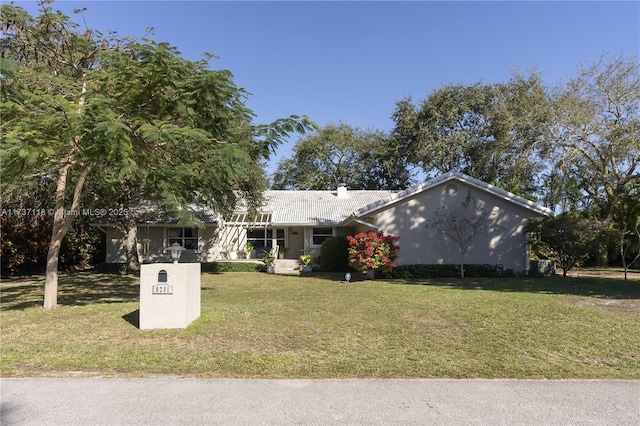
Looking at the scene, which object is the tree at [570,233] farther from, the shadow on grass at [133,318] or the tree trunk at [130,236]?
the tree trunk at [130,236]

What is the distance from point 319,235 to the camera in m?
25.3

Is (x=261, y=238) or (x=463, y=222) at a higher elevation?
(x=463, y=222)

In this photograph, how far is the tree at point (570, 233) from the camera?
16406 mm

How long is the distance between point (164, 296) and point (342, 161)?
3584cm

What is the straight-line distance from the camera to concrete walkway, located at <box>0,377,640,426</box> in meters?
4.13

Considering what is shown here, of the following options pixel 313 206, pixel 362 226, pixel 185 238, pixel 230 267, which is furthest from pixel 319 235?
pixel 185 238

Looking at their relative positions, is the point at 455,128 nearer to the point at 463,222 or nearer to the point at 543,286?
the point at 463,222

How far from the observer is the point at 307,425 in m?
4.01

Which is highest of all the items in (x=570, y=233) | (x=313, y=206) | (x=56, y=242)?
(x=313, y=206)

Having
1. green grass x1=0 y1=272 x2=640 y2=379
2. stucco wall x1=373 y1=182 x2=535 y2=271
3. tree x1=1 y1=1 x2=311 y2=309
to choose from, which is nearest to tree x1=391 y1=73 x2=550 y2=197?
stucco wall x1=373 y1=182 x2=535 y2=271

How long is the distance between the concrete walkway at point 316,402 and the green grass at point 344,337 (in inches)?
16.4

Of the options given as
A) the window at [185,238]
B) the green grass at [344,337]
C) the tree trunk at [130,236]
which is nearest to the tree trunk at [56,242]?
the green grass at [344,337]

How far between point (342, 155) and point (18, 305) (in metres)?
34.2

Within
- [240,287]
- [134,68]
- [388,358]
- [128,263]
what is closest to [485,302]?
[388,358]
